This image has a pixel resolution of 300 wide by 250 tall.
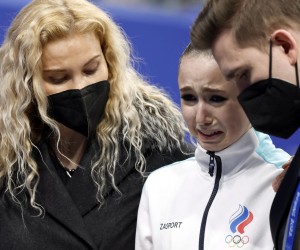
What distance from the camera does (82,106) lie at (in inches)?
93.0

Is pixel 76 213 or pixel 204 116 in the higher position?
pixel 204 116

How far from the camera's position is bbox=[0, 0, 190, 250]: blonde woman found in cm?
234

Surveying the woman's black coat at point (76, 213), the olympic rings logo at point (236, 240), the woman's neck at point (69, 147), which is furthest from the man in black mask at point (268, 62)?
the woman's neck at point (69, 147)

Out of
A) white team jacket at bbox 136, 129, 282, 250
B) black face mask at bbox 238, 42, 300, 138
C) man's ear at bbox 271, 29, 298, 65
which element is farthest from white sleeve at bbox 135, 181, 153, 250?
man's ear at bbox 271, 29, 298, 65

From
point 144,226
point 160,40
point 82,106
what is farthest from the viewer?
point 160,40

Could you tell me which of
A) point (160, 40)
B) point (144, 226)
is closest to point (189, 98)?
point (144, 226)

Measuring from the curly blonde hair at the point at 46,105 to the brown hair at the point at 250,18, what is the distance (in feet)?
2.40

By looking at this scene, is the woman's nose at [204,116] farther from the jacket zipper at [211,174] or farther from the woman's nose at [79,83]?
the woman's nose at [79,83]

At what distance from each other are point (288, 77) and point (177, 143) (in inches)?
33.2

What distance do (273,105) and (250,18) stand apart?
0.58 ft

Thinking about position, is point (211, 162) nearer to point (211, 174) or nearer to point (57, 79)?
point (211, 174)

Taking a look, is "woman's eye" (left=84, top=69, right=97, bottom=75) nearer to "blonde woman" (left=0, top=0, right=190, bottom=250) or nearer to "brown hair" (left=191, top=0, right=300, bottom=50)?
"blonde woman" (left=0, top=0, right=190, bottom=250)

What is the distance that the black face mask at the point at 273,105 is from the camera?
1.64m

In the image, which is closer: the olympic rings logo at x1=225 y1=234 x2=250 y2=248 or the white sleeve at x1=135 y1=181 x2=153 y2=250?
the olympic rings logo at x1=225 y1=234 x2=250 y2=248
